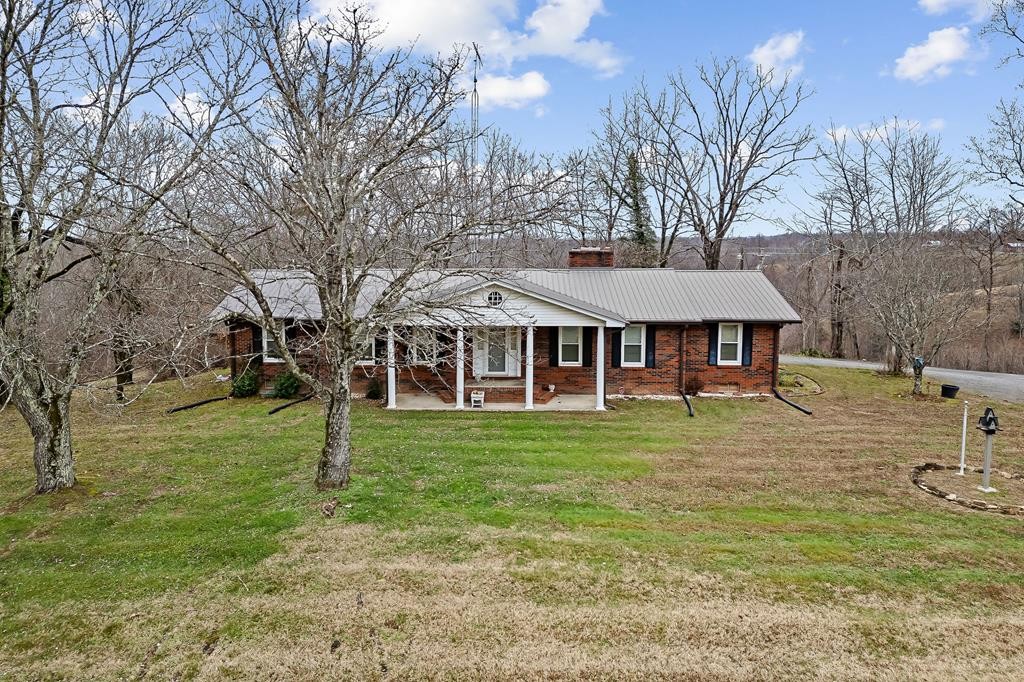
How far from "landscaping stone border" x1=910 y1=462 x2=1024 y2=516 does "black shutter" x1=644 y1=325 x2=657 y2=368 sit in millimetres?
7686

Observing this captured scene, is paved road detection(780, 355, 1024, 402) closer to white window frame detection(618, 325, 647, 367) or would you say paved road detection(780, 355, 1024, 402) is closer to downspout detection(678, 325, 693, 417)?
downspout detection(678, 325, 693, 417)

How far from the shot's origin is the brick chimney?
21.3 meters

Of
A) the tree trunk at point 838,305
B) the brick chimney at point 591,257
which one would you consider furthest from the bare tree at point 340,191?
the tree trunk at point 838,305

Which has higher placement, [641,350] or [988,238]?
[988,238]

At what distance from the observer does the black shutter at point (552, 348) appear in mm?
17203

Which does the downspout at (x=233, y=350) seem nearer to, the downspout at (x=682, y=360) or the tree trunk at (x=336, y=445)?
the tree trunk at (x=336, y=445)

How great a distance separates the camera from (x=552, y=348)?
17.2 meters

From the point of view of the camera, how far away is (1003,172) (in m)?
22.5

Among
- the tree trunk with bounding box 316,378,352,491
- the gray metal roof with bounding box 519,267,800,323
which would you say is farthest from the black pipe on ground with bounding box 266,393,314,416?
the gray metal roof with bounding box 519,267,800,323

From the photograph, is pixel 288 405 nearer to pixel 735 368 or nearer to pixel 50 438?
pixel 50 438

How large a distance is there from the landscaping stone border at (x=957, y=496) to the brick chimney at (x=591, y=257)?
1254 cm

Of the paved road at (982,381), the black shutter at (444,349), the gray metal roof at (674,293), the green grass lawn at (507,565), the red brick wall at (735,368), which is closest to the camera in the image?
the green grass lawn at (507,565)

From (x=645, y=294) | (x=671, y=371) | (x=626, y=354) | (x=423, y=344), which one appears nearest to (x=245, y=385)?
(x=423, y=344)

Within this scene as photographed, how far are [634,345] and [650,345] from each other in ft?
1.52
